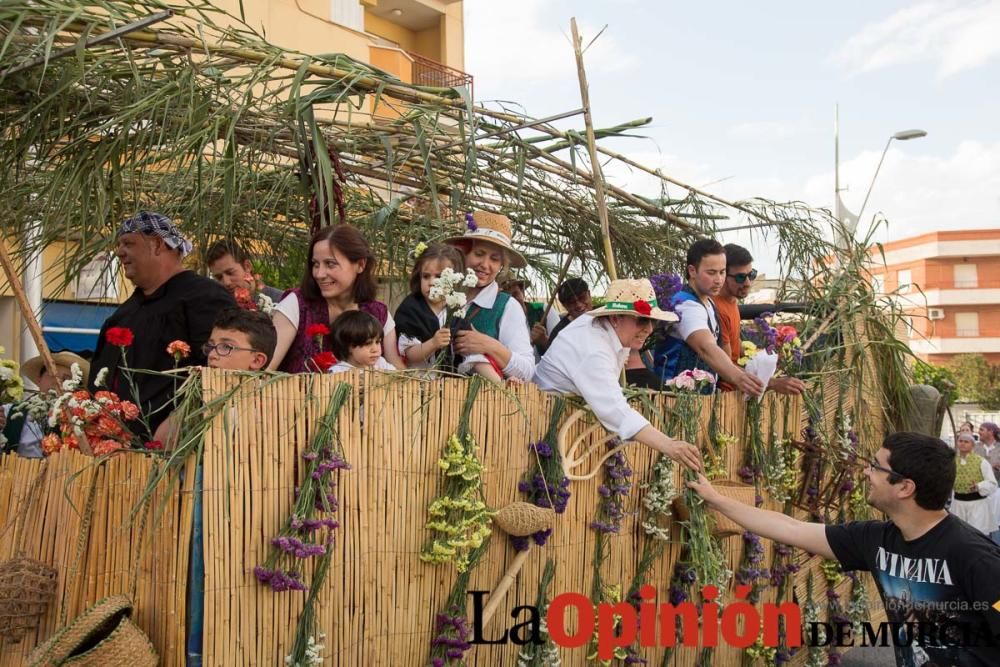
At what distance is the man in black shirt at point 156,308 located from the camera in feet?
13.2

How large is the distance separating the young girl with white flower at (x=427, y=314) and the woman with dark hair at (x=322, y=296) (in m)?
0.20

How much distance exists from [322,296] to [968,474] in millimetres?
8508

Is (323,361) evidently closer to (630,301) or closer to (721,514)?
(630,301)

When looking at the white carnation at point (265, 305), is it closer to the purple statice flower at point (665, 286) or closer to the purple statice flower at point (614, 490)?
the purple statice flower at point (614, 490)

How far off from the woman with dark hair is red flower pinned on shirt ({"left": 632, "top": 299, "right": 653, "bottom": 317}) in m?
1.00

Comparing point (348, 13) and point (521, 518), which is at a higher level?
point (348, 13)

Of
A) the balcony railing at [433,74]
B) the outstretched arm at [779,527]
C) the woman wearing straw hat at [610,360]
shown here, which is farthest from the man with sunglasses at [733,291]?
the balcony railing at [433,74]

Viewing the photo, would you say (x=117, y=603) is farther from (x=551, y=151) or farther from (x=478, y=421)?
(x=551, y=151)

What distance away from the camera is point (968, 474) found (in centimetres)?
1073

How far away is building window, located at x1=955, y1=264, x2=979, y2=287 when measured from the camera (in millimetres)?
53700

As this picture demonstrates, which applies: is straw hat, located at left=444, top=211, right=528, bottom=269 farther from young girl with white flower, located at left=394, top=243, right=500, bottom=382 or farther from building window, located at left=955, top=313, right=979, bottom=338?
building window, located at left=955, top=313, right=979, bottom=338

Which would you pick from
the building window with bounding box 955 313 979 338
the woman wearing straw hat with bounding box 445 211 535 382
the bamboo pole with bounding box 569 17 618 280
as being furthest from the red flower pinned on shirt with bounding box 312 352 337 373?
the building window with bounding box 955 313 979 338

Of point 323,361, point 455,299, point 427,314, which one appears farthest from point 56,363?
point 455,299

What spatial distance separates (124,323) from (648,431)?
6.90ft
